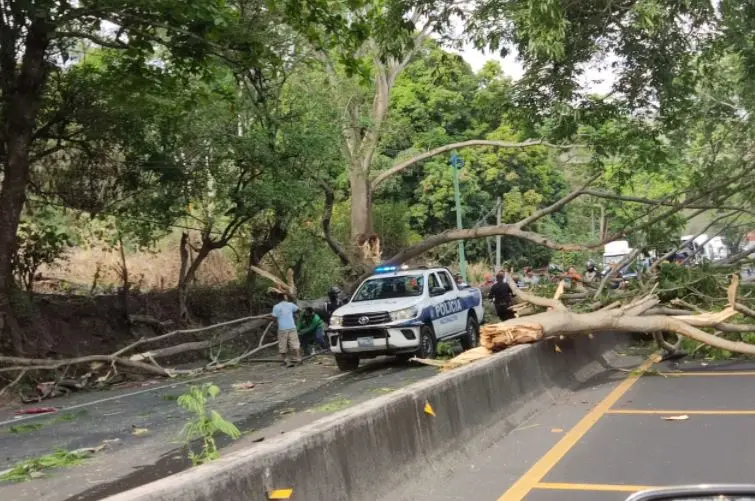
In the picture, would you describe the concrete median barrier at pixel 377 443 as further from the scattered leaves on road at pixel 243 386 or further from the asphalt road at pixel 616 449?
the scattered leaves on road at pixel 243 386

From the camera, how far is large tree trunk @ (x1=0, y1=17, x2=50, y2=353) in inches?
582

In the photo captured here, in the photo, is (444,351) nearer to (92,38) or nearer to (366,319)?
(366,319)

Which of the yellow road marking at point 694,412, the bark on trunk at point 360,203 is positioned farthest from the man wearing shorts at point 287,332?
the yellow road marking at point 694,412

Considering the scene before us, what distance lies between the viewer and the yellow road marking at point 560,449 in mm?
5752

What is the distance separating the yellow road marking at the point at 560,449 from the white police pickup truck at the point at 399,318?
4.56 metres

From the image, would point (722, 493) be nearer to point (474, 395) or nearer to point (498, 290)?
point (474, 395)

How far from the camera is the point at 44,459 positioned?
813cm

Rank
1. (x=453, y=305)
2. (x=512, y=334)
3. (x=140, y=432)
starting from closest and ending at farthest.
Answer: (x=512, y=334) < (x=140, y=432) < (x=453, y=305)

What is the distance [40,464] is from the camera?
8.01 metres

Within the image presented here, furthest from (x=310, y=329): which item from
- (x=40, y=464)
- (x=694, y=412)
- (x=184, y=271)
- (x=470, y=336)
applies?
(x=694, y=412)

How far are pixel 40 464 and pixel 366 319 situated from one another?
7175 mm

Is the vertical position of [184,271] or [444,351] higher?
[184,271]

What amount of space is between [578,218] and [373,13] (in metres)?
43.3

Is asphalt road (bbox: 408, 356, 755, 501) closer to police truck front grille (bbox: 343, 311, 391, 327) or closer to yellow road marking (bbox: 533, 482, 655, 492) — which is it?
yellow road marking (bbox: 533, 482, 655, 492)
